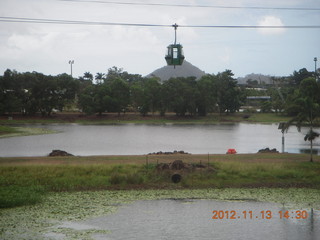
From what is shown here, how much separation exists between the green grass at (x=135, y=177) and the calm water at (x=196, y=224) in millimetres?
6542

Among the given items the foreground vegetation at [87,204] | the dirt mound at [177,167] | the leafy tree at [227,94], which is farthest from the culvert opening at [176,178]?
the leafy tree at [227,94]

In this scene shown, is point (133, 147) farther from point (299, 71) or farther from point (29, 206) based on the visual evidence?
point (299, 71)

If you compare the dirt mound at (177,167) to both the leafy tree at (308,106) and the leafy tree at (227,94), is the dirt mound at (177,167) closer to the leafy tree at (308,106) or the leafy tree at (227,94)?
the leafy tree at (308,106)

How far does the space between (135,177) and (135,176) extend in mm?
116

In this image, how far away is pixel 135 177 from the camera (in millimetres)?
37656

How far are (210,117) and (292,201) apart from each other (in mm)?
103402

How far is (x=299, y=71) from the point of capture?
16712 centimetres

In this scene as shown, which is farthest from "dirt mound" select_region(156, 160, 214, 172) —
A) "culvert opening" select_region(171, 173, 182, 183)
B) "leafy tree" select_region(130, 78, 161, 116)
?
"leafy tree" select_region(130, 78, 161, 116)

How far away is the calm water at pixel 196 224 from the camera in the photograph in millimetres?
23812

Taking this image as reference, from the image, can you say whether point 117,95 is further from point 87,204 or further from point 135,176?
point 87,204

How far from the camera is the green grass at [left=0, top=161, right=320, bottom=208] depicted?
118 feet

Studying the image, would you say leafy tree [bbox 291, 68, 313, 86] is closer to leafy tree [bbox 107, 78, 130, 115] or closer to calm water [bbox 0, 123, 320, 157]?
leafy tree [bbox 107, 78, 130, 115]

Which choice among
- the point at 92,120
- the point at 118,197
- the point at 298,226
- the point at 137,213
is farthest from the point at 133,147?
the point at 92,120
